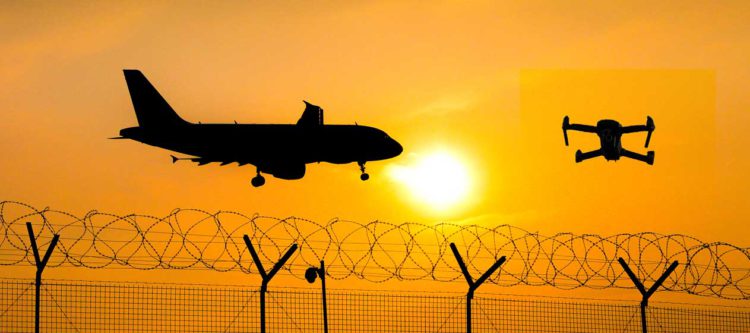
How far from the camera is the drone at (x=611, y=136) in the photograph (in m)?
62.6

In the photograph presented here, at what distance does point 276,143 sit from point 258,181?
7.89ft

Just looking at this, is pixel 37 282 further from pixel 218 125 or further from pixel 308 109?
pixel 308 109

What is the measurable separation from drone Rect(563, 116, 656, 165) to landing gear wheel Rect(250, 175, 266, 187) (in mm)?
20905

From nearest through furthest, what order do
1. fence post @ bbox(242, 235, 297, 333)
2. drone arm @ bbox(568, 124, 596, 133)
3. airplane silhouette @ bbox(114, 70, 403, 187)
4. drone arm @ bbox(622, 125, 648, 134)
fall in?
1. fence post @ bbox(242, 235, 297, 333)
2. airplane silhouette @ bbox(114, 70, 403, 187)
3. drone arm @ bbox(622, 125, 648, 134)
4. drone arm @ bbox(568, 124, 596, 133)

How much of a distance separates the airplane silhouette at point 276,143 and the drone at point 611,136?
13.2m

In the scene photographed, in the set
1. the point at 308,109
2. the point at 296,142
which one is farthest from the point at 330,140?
the point at 308,109

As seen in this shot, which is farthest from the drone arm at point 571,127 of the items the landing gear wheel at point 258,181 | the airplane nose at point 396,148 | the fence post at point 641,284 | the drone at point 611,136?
the fence post at point 641,284

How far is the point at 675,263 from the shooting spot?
101 ft

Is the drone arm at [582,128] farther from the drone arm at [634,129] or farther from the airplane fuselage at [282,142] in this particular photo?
the airplane fuselage at [282,142]

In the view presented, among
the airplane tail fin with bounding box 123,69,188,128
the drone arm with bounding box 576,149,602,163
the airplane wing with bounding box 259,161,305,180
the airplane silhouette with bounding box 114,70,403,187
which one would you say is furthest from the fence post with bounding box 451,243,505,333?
the airplane tail fin with bounding box 123,69,188,128

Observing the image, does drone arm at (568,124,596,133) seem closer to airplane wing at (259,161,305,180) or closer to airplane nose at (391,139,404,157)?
airplane nose at (391,139,404,157)

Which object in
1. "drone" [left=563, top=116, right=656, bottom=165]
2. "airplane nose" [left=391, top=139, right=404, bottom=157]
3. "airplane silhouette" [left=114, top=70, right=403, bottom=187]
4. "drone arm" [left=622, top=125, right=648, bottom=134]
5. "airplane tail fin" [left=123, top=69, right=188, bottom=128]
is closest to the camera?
"airplane silhouette" [left=114, top=70, right=403, bottom=187]

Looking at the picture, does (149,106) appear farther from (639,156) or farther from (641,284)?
(641,284)

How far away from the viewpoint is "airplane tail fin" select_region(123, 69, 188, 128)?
67.2 metres
